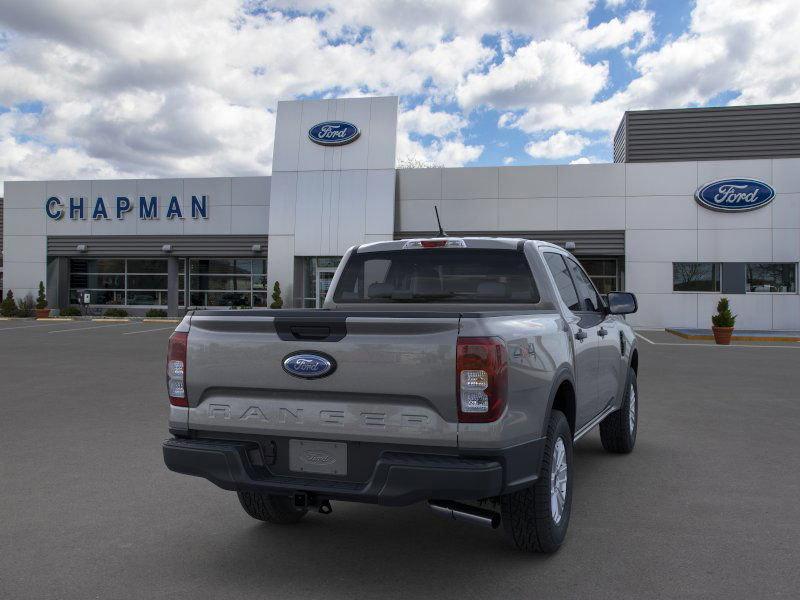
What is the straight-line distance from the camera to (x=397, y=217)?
28.5 m

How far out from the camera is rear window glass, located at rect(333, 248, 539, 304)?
4902mm

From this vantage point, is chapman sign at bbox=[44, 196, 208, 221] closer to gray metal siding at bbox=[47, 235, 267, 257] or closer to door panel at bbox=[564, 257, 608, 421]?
gray metal siding at bbox=[47, 235, 267, 257]

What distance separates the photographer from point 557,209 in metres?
27.3

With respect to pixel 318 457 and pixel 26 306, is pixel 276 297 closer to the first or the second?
pixel 26 306

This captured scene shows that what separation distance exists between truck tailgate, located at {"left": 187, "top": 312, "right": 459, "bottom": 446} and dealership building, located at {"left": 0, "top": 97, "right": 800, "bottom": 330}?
2376cm

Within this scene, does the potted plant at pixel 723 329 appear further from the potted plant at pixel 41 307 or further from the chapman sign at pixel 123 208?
the potted plant at pixel 41 307

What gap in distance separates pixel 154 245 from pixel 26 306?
655 centimetres

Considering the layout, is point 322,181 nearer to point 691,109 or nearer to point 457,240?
point 691,109

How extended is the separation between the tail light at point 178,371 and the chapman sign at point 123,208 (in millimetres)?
28480

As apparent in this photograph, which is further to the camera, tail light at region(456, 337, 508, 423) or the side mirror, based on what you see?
the side mirror

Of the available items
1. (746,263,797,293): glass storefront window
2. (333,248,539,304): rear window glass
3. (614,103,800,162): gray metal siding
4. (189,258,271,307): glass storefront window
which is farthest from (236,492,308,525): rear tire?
(614,103,800,162): gray metal siding

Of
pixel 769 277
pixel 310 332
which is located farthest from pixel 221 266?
pixel 310 332

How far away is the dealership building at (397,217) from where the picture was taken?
2609cm

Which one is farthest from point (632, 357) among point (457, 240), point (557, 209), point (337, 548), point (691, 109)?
point (691, 109)
